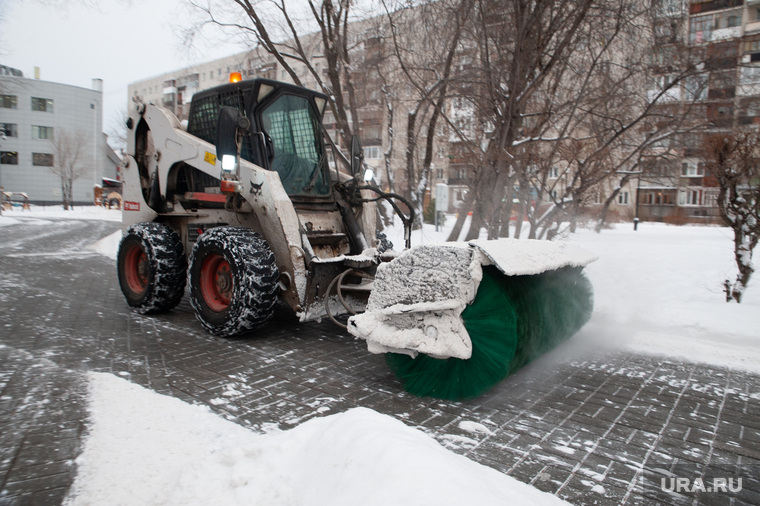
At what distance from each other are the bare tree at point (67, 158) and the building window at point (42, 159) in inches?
46.2

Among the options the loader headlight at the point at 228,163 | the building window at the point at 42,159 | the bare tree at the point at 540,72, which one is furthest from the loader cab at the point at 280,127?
the building window at the point at 42,159

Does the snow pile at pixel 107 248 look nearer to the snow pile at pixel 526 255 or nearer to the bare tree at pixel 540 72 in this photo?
the bare tree at pixel 540 72

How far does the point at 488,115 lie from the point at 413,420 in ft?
25.9

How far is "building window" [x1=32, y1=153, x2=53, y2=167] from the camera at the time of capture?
5381cm

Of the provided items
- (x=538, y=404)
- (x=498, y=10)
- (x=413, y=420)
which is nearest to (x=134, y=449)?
(x=413, y=420)

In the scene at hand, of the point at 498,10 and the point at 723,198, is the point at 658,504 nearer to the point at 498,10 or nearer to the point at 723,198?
the point at 723,198

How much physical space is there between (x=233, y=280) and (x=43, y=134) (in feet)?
202

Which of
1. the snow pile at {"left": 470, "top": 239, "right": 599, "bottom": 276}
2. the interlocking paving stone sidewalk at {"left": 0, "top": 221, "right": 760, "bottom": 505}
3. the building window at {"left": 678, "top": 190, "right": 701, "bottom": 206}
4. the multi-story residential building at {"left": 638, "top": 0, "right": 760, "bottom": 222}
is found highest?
the multi-story residential building at {"left": 638, "top": 0, "right": 760, "bottom": 222}

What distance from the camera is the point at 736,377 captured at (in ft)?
13.5

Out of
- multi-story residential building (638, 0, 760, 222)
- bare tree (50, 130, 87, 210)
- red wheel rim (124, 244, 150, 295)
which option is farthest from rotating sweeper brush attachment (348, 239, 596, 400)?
bare tree (50, 130, 87, 210)

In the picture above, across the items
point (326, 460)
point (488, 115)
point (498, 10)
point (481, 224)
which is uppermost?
point (498, 10)

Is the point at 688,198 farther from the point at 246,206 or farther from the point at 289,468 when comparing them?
the point at 289,468

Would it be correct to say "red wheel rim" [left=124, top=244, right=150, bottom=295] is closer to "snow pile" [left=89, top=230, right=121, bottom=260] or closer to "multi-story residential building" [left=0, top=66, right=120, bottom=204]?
"snow pile" [left=89, top=230, right=121, bottom=260]

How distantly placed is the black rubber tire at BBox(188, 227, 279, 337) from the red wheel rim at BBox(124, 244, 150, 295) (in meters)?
1.52
